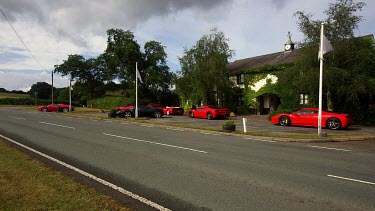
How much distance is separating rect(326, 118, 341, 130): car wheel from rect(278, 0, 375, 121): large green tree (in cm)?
290

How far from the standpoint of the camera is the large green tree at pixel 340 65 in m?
20.7

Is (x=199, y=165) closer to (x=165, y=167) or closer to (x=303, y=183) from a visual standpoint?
(x=165, y=167)

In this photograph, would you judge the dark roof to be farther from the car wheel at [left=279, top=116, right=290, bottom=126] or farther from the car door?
the car door

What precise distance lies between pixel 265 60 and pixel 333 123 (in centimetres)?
1973

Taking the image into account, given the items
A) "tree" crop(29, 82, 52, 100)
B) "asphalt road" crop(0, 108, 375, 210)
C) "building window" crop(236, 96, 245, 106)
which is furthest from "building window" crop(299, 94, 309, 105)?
"tree" crop(29, 82, 52, 100)

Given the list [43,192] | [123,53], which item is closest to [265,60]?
[123,53]

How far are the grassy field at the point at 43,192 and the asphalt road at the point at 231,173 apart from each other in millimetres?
838

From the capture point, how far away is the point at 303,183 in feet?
20.5

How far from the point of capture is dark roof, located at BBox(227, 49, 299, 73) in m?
33.7

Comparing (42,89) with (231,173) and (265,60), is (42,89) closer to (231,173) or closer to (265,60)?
(265,60)

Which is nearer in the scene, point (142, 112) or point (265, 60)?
point (142, 112)

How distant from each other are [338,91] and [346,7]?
20.3 feet

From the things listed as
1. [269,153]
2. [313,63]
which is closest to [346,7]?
[313,63]

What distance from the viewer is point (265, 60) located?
123 feet
